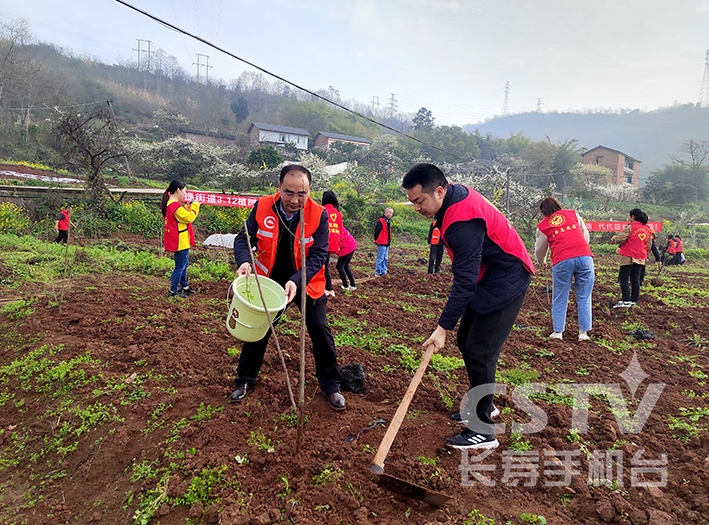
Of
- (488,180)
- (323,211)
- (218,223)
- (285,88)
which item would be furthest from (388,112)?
(323,211)

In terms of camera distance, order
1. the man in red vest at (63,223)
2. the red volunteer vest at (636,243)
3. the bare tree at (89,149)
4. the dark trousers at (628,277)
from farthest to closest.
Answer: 1. the bare tree at (89,149)
2. the man in red vest at (63,223)
3. the dark trousers at (628,277)
4. the red volunteer vest at (636,243)

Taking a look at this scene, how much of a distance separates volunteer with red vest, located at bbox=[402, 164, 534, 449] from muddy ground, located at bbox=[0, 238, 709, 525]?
0.32 m

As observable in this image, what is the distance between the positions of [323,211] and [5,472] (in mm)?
2700

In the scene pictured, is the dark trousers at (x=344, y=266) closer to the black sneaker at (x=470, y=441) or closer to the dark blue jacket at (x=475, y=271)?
the dark blue jacket at (x=475, y=271)

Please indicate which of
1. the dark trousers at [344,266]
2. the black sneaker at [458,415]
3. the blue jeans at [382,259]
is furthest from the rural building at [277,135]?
the black sneaker at [458,415]

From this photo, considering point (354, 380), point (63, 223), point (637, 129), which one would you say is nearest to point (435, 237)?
point (354, 380)

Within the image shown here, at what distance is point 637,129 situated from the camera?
13312 centimetres

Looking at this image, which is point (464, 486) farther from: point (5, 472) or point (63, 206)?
point (63, 206)

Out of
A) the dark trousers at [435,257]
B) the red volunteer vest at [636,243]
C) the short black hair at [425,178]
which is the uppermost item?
the short black hair at [425,178]

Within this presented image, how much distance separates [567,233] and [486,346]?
311cm

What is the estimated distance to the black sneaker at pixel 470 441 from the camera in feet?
8.61

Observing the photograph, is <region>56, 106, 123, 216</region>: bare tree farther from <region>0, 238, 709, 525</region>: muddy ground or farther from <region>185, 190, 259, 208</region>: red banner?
<region>0, 238, 709, 525</region>: muddy ground

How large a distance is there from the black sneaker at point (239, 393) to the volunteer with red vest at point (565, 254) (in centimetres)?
381

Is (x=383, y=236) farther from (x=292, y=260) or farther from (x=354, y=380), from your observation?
(x=292, y=260)
